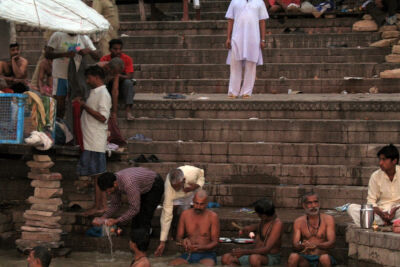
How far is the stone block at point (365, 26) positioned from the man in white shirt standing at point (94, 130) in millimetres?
6463

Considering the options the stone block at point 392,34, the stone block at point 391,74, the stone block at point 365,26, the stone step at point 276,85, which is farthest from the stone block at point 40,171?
the stone block at point 365,26

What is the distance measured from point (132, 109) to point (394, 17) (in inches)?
211

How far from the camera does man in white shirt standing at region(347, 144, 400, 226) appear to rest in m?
7.80

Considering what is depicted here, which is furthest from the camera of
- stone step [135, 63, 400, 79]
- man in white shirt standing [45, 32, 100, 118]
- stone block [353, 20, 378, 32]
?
stone block [353, 20, 378, 32]

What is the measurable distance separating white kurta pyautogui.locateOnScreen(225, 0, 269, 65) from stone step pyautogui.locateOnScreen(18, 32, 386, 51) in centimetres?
165

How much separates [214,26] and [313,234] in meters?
7.17

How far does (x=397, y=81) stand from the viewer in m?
12.2

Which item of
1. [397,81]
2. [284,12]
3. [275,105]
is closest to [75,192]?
[275,105]

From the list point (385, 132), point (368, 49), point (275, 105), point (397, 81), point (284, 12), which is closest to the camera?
point (385, 132)

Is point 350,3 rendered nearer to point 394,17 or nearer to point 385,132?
point 394,17

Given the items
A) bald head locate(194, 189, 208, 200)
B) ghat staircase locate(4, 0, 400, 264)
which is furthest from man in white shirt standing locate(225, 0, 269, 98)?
bald head locate(194, 189, 208, 200)

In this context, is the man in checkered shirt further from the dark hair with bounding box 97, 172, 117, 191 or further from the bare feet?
the bare feet

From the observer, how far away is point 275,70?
42.3ft

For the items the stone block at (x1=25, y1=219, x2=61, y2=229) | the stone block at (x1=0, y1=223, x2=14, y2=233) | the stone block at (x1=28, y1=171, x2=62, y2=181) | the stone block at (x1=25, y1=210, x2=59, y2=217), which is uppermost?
the stone block at (x1=28, y1=171, x2=62, y2=181)
